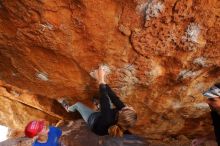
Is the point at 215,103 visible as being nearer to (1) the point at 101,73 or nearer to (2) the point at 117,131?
(2) the point at 117,131

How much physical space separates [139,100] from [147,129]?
0.88m

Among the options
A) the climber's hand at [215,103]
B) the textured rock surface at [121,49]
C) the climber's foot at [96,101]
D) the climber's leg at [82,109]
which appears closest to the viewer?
the climber's hand at [215,103]

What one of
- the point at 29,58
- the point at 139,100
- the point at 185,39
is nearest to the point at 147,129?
the point at 139,100

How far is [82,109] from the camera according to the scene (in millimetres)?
4852

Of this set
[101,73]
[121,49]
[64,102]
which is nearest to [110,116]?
[101,73]

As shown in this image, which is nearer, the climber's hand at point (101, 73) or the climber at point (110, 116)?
the climber at point (110, 116)

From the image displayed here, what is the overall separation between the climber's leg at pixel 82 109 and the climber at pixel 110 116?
0.31 metres

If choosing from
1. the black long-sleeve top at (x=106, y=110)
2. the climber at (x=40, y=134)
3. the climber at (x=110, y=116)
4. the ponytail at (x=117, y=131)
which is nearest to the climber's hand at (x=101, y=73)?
the climber at (x=110, y=116)

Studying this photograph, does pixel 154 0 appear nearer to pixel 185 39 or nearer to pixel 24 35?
pixel 185 39

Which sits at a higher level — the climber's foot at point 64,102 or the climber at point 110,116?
the climber's foot at point 64,102

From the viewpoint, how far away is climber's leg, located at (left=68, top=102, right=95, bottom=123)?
4726mm

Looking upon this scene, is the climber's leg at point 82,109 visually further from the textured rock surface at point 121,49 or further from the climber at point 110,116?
the climber at point 110,116

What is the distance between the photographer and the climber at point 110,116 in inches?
144

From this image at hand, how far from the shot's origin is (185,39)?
3857mm
